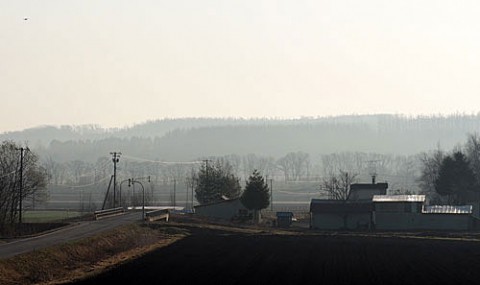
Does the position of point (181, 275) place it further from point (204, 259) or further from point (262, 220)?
point (262, 220)

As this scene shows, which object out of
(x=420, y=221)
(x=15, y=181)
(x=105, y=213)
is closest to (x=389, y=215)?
(x=420, y=221)

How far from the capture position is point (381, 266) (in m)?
47.8

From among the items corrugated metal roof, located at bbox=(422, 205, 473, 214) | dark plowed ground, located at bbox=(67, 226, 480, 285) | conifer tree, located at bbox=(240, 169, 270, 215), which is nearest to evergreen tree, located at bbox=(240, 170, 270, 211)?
conifer tree, located at bbox=(240, 169, 270, 215)

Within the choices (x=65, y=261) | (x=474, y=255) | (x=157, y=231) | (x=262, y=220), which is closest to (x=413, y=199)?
(x=262, y=220)

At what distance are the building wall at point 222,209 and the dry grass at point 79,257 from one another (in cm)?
3706

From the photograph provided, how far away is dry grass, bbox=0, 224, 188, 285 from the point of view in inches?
1750

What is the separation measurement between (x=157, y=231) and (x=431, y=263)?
32.3m

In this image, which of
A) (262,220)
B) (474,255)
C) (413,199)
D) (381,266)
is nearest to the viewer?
(381,266)

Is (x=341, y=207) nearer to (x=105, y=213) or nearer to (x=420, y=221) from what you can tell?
(x=420, y=221)

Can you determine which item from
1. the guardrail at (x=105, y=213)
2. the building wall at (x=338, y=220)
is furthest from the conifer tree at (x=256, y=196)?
the guardrail at (x=105, y=213)

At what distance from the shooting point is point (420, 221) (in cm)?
10100

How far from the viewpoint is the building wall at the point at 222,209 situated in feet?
365

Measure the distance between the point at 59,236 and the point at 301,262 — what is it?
946 inches

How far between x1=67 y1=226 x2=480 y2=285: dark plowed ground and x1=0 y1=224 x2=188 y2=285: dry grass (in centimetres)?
213
